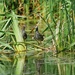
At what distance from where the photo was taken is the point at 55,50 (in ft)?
19.7

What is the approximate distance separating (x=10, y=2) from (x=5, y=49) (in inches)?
183

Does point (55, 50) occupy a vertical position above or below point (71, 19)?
below

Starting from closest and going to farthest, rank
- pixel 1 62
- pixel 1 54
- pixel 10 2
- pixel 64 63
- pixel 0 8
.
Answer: pixel 64 63 < pixel 1 62 < pixel 1 54 < pixel 0 8 < pixel 10 2

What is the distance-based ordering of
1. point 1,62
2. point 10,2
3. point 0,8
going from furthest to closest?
point 10,2, point 0,8, point 1,62

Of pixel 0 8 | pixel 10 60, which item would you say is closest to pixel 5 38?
pixel 10 60

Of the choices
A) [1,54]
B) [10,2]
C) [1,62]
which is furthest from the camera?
[10,2]

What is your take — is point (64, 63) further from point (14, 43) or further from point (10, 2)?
point (10, 2)

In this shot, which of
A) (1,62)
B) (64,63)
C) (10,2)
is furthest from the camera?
(10,2)

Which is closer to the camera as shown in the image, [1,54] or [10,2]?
[1,54]

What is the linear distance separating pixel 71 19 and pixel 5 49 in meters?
1.13

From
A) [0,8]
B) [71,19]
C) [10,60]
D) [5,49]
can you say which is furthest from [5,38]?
[0,8]

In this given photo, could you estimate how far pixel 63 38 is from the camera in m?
5.88

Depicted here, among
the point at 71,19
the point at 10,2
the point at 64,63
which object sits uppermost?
the point at 10,2

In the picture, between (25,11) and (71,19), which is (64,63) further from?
(25,11)
